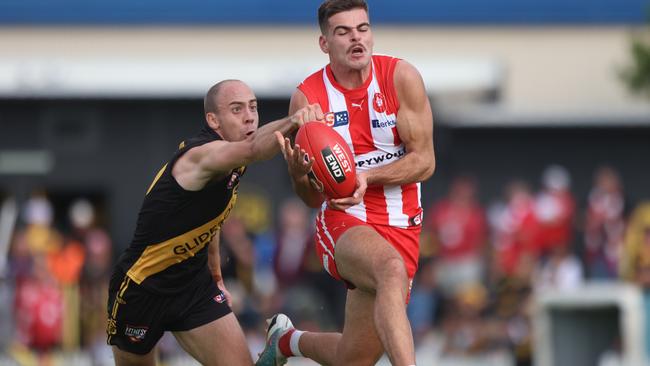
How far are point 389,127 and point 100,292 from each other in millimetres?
9510

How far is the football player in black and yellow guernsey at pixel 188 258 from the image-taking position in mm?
8664

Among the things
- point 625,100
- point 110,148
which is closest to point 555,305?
point 110,148

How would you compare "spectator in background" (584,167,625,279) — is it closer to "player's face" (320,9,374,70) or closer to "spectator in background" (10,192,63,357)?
"spectator in background" (10,192,63,357)

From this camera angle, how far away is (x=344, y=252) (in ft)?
27.7

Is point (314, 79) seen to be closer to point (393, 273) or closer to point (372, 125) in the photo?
point (372, 125)

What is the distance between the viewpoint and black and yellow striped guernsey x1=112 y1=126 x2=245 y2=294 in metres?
8.69

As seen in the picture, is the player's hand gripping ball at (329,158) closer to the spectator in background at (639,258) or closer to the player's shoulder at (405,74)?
the player's shoulder at (405,74)

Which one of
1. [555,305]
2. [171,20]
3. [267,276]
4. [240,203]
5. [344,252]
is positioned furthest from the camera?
[171,20]

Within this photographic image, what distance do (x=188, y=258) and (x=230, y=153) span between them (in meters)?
1.09

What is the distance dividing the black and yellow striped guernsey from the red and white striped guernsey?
684 millimetres

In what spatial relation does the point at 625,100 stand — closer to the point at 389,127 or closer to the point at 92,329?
the point at 92,329

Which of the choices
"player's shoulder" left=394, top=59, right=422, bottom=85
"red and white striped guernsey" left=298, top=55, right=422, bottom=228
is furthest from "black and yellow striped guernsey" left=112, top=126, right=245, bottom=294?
"player's shoulder" left=394, top=59, right=422, bottom=85

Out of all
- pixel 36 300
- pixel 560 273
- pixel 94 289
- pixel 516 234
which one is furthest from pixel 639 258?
pixel 36 300

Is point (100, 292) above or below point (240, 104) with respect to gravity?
below
